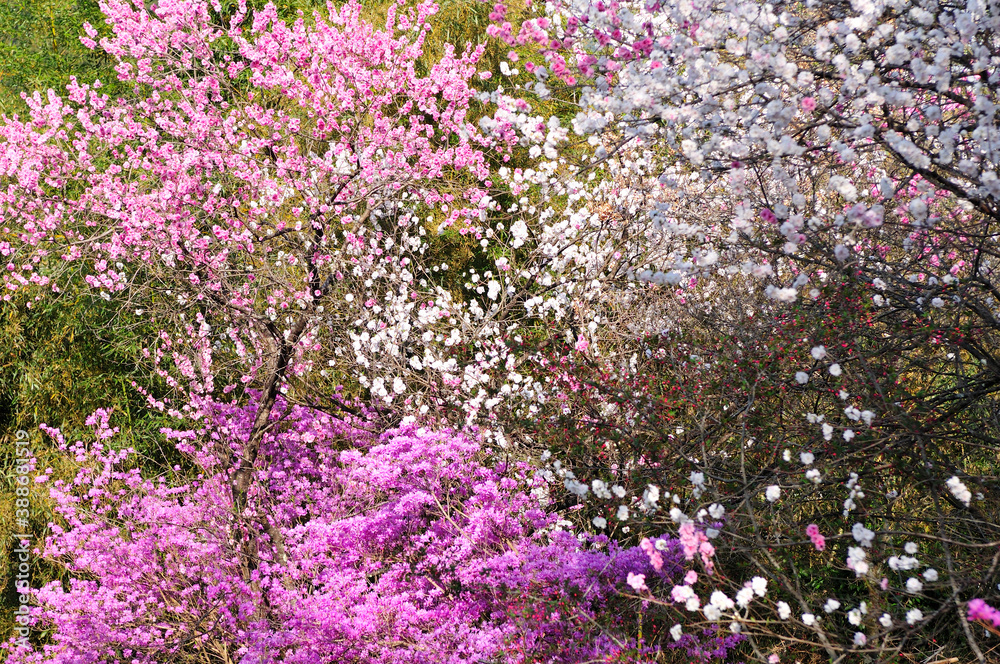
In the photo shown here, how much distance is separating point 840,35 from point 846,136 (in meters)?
0.40

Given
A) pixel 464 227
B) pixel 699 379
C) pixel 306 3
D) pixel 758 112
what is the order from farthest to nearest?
1. pixel 306 3
2. pixel 464 227
3. pixel 699 379
4. pixel 758 112

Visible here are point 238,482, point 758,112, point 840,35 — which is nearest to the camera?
point 840,35

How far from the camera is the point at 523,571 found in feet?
14.6

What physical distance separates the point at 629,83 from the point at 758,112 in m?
0.56

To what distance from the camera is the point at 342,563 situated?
5.34m

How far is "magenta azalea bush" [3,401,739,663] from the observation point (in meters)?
4.26

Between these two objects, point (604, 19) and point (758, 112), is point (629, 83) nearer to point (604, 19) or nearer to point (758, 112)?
point (604, 19)

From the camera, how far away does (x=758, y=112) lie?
3598 millimetres

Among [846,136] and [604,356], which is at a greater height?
[604,356]

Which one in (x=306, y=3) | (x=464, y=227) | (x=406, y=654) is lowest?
(x=406, y=654)

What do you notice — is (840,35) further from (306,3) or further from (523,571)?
(306,3)

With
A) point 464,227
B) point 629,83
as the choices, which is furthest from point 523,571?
point 464,227

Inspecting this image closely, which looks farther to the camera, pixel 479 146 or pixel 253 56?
pixel 479 146

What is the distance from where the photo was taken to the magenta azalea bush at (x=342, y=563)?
4.26 metres
